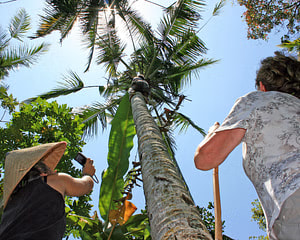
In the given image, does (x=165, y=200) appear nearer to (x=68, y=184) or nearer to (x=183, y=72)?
(x=68, y=184)

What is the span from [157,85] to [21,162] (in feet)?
18.5

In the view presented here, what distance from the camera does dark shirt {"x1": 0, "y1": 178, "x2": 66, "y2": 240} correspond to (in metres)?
1.38

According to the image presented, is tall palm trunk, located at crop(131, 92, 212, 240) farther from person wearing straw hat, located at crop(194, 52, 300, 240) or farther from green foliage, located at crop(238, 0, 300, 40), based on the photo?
green foliage, located at crop(238, 0, 300, 40)

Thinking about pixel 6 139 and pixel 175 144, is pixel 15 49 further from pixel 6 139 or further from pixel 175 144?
pixel 175 144

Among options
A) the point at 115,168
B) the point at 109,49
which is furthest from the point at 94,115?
the point at 115,168

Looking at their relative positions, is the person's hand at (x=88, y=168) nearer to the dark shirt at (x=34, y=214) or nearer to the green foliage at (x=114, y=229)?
the green foliage at (x=114, y=229)

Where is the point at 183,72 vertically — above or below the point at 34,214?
above

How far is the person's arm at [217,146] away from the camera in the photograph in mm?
1445

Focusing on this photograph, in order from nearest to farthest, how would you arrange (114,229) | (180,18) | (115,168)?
(114,229) → (115,168) → (180,18)

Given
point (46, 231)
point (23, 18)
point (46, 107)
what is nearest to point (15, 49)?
point (23, 18)

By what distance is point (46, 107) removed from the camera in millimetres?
3672

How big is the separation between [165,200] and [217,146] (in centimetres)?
45

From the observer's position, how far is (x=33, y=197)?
5.06 feet

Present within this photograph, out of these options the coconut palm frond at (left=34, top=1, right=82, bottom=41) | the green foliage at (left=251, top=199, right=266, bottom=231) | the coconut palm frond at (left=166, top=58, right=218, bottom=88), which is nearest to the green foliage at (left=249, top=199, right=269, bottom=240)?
the green foliage at (left=251, top=199, right=266, bottom=231)
